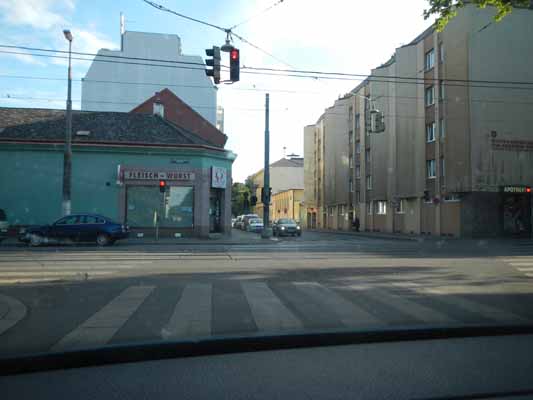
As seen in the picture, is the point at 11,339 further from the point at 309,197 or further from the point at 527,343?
the point at 309,197

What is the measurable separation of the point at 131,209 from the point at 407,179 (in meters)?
21.3

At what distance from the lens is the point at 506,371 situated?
170 inches

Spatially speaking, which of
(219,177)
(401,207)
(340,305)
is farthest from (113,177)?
(340,305)

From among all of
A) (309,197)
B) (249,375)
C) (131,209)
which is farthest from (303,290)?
(309,197)

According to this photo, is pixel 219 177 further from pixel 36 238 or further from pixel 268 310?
pixel 268 310

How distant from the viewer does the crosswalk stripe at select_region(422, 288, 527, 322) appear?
6.25 meters

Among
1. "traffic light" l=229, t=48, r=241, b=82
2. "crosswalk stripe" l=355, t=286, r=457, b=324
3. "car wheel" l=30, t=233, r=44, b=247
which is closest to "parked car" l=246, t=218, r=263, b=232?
"car wheel" l=30, t=233, r=44, b=247

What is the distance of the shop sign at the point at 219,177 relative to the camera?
2889 centimetres

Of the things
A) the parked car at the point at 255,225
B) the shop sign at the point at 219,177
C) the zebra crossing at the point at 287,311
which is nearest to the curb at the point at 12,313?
the zebra crossing at the point at 287,311

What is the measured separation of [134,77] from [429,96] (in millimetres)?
31698

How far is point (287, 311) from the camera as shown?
6633mm

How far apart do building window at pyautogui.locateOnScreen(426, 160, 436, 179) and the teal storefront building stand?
51.1 ft

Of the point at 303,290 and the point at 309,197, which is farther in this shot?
the point at 309,197

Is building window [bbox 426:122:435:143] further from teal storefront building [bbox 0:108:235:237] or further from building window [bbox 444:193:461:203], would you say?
teal storefront building [bbox 0:108:235:237]
